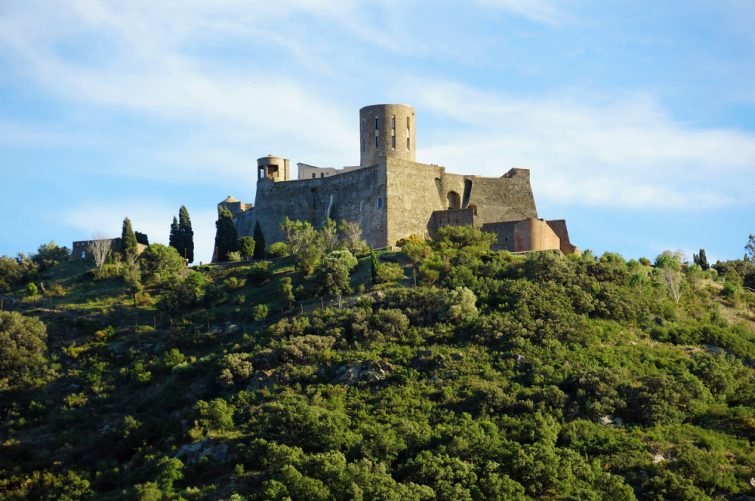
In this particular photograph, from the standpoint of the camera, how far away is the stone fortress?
60781mm

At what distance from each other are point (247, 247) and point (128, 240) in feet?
22.2

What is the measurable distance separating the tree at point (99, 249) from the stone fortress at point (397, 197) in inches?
346

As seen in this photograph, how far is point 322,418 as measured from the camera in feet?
135

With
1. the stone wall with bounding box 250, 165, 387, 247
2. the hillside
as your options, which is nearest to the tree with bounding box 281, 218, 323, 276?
the hillside

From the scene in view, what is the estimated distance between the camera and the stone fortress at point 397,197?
60781 millimetres

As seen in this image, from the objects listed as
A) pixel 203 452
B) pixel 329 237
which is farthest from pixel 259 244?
pixel 203 452

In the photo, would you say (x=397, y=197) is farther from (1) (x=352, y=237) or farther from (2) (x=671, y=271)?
(2) (x=671, y=271)

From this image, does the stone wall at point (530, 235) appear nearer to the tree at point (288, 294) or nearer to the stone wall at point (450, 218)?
the stone wall at point (450, 218)

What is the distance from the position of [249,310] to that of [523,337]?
13204 mm

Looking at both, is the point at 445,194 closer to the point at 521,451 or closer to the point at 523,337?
the point at 523,337

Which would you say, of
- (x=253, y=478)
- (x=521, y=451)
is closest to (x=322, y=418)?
(x=253, y=478)

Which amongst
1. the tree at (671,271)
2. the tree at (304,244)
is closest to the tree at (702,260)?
the tree at (671,271)

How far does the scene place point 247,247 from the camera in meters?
63.0

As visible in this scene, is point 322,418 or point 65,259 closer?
point 322,418
